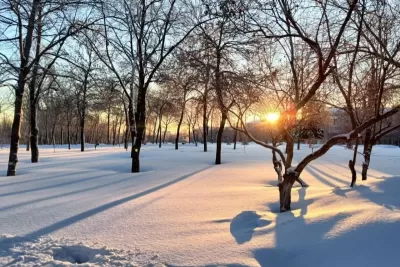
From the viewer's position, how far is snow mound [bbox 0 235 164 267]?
154 inches

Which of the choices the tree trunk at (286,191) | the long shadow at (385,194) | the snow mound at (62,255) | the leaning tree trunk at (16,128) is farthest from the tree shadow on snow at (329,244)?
the leaning tree trunk at (16,128)

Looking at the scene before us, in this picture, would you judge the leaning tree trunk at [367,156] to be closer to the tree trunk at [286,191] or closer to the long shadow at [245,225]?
the tree trunk at [286,191]

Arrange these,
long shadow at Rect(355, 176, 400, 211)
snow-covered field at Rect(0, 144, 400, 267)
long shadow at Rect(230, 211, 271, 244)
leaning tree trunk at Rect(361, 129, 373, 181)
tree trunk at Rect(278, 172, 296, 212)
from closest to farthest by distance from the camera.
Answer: snow-covered field at Rect(0, 144, 400, 267)
long shadow at Rect(230, 211, 271, 244)
long shadow at Rect(355, 176, 400, 211)
tree trunk at Rect(278, 172, 296, 212)
leaning tree trunk at Rect(361, 129, 373, 181)

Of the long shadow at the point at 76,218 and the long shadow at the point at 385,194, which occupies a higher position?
the long shadow at the point at 385,194

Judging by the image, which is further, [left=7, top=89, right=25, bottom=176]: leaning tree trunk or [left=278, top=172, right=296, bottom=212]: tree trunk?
[left=7, top=89, right=25, bottom=176]: leaning tree trunk

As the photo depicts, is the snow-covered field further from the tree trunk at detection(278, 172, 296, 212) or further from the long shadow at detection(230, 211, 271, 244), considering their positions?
the tree trunk at detection(278, 172, 296, 212)

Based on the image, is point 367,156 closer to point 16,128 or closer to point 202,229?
point 202,229

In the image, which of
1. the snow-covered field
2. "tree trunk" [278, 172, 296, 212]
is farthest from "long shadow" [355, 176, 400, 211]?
"tree trunk" [278, 172, 296, 212]

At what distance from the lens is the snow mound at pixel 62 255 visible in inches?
154

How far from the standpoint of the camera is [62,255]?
13.8 feet

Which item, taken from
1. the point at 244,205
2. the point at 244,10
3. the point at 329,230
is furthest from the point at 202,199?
the point at 244,10

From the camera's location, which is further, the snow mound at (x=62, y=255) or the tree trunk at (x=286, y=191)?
the tree trunk at (x=286, y=191)

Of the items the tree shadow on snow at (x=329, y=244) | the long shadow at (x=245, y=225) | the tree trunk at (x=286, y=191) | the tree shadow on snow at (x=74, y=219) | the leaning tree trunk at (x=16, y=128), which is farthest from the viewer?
the leaning tree trunk at (x=16, y=128)

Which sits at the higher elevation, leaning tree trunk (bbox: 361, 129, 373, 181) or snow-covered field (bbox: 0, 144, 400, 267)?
leaning tree trunk (bbox: 361, 129, 373, 181)
